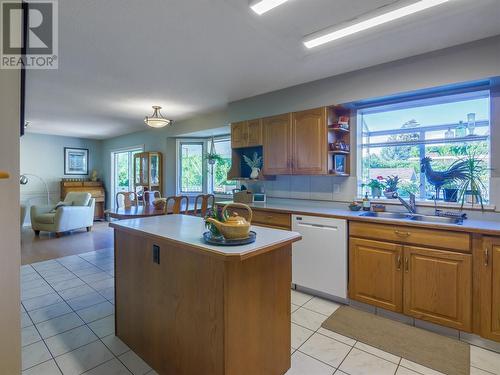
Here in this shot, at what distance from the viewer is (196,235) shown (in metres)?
1.70

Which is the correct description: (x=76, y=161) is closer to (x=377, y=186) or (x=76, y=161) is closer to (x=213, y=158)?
(x=213, y=158)

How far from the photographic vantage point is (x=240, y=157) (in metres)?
4.29

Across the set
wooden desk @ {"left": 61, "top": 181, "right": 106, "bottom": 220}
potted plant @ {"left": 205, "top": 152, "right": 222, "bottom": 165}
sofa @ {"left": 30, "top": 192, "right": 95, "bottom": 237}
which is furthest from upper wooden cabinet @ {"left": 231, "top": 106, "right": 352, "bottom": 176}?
wooden desk @ {"left": 61, "top": 181, "right": 106, "bottom": 220}

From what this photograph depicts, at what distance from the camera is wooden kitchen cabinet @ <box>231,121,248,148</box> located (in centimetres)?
392

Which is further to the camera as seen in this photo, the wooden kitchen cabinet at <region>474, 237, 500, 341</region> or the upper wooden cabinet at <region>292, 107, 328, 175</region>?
the upper wooden cabinet at <region>292, 107, 328, 175</region>

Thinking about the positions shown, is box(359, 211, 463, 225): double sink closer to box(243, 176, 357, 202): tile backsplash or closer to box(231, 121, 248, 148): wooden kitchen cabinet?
box(243, 176, 357, 202): tile backsplash

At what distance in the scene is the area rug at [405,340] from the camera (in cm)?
191

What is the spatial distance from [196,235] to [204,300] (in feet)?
1.32

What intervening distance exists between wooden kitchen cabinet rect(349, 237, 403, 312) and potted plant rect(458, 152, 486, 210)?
2.78 feet

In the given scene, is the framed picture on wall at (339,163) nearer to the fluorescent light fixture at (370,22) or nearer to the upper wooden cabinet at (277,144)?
the upper wooden cabinet at (277,144)

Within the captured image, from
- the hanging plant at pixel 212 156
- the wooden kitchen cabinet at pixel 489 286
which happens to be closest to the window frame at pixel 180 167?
the hanging plant at pixel 212 156

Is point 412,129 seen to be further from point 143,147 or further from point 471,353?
point 143,147

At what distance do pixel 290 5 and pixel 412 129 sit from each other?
195 centimetres
